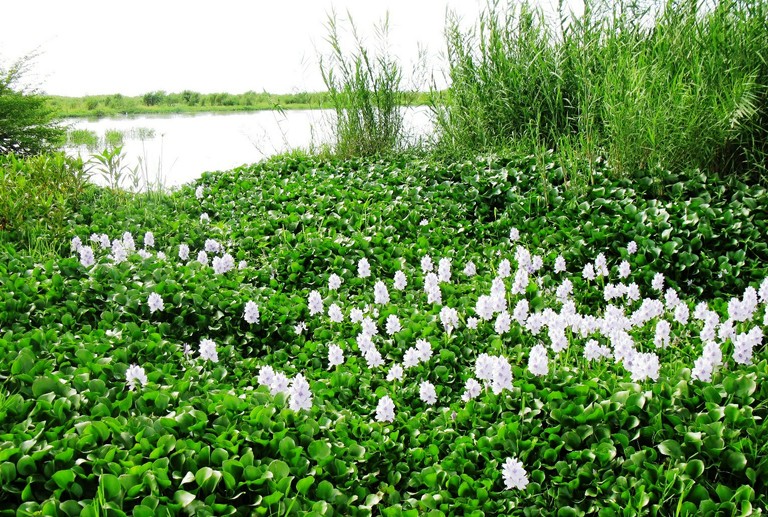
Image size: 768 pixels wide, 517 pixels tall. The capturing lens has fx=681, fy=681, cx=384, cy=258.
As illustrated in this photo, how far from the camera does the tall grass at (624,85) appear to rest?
497 cm

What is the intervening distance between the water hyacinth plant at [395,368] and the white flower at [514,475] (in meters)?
0.01

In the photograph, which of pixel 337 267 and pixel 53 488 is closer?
pixel 53 488

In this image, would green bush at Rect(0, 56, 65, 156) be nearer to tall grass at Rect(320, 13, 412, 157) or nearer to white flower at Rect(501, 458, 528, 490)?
tall grass at Rect(320, 13, 412, 157)

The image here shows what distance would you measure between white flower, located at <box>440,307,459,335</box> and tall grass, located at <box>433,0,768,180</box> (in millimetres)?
2405

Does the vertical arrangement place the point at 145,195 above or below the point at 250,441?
above

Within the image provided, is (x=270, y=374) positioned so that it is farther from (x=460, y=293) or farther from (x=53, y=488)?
(x=460, y=293)

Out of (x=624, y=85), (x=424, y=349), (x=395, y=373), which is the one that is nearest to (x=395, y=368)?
(x=395, y=373)

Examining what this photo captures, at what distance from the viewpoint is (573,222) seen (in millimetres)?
4891

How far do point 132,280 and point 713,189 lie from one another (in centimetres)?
402

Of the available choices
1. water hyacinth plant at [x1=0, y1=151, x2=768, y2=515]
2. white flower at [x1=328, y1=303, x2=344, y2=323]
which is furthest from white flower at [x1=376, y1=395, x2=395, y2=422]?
white flower at [x1=328, y1=303, x2=344, y2=323]

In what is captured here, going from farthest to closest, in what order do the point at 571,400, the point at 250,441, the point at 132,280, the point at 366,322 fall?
1. the point at 132,280
2. the point at 366,322
3. the point at 571,400
4. the point at 250,441

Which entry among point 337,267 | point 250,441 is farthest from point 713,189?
point 250,441

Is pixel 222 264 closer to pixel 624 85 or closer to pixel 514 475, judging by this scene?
pixel 514 475

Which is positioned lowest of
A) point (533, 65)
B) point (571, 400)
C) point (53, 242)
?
point (571, 400)
